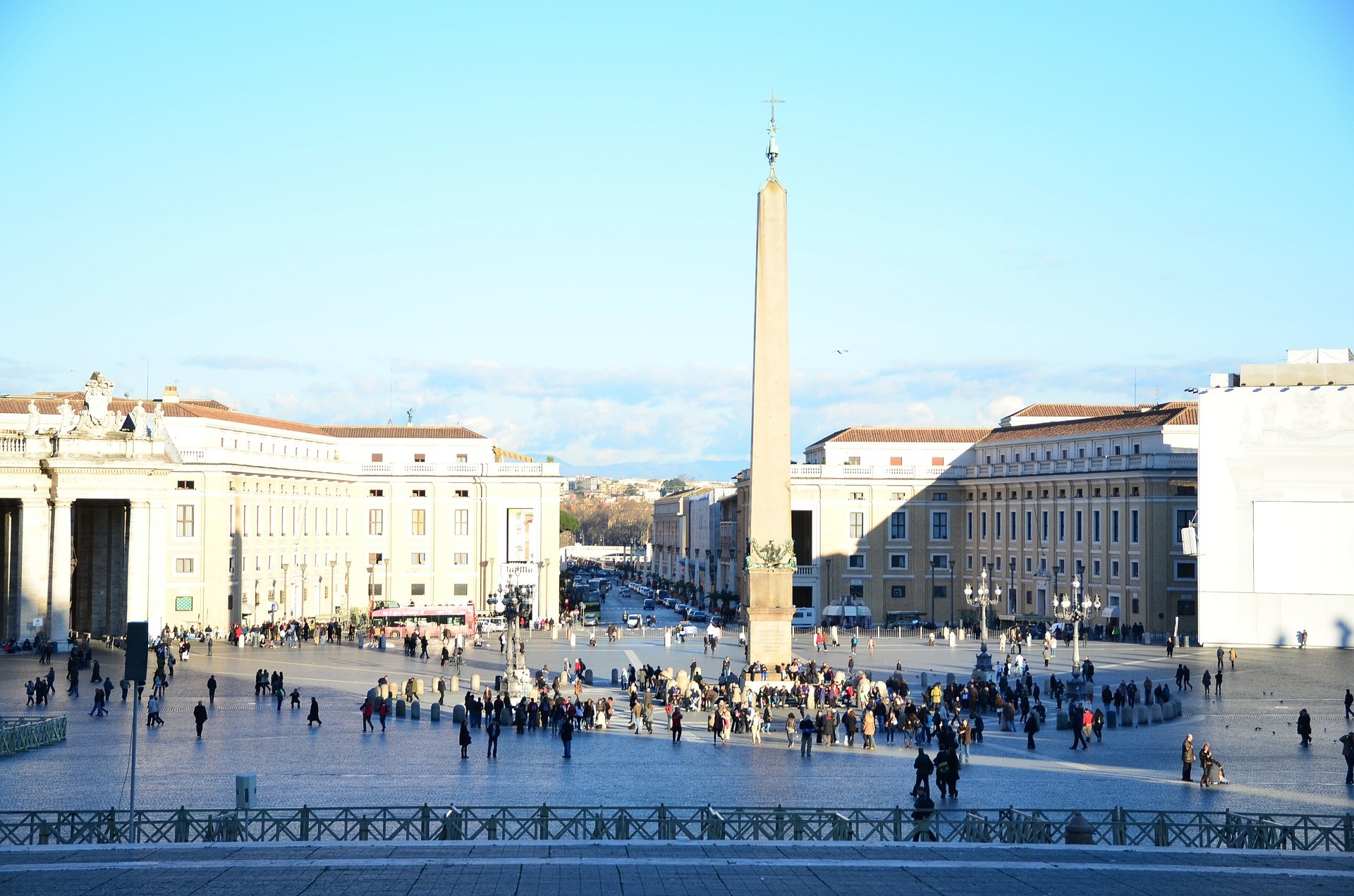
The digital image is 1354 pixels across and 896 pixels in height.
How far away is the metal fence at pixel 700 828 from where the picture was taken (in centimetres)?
1532

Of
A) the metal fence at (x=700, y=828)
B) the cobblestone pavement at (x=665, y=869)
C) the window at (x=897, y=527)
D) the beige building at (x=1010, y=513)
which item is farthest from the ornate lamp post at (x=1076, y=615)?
the cobblestone pavement at (x=665, y=869)

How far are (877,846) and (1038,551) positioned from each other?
164 feet

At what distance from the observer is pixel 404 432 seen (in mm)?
70000

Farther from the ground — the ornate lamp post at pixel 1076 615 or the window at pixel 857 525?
the window at pixel 857 525

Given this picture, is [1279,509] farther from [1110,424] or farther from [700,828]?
[700,828]

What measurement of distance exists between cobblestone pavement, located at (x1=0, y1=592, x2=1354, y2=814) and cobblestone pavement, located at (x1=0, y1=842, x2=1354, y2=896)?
3.71m

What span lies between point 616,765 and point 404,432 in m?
48.9

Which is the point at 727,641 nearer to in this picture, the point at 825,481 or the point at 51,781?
the point at 825,481

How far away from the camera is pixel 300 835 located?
A: 1546 centimetres

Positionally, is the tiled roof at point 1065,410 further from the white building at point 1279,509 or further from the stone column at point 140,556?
the stone column at point 140,556

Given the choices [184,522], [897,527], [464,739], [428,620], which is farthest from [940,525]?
[464,739]

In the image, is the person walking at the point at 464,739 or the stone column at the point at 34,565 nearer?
the person walking at the point at 464,739

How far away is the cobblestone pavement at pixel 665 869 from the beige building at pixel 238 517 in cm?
3313

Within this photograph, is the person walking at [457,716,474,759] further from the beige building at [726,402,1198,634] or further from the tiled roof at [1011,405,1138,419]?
the tiled roof at [1011,405,1138,419]
